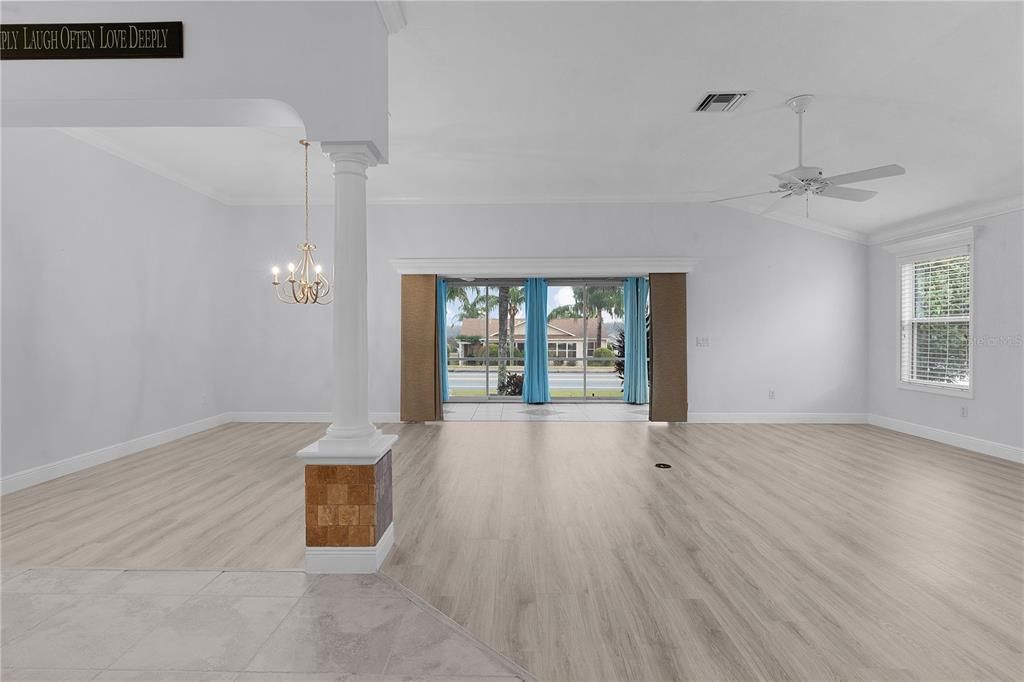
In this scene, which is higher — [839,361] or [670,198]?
[670,198]

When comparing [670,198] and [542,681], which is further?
[670,198]

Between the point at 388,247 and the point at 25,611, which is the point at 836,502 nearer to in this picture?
the point at 25,611

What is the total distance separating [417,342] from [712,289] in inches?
170

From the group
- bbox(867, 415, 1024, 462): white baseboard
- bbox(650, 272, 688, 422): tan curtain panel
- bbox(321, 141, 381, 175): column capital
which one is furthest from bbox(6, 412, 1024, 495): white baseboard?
bbox(321, 141, 381, 175): column capital

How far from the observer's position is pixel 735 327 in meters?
7.19

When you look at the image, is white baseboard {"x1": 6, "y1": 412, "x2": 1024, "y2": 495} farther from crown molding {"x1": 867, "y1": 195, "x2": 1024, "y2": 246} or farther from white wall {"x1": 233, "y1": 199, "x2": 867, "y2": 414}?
crown molding {"x1": 867, "y1": 195, "x2": 1024, "y2": 246}

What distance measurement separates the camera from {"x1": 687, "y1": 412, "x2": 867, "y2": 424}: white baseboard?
715cm

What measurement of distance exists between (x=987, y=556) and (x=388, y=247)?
268 inches

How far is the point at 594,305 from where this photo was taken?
9812mm

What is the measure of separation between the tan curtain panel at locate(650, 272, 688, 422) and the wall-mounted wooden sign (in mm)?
6141

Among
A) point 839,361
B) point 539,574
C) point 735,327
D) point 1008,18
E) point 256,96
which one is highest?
point 1008,18

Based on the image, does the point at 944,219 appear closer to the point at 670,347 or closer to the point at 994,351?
the point at 994,351

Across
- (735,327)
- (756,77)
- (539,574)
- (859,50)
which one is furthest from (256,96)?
(735,327)

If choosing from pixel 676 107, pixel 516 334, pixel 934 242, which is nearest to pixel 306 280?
pixel 676 107
